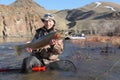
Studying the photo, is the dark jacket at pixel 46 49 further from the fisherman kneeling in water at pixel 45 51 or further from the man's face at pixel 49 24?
the man's face at pixel 49 24

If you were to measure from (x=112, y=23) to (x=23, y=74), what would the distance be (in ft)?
455

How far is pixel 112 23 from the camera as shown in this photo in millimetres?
150125

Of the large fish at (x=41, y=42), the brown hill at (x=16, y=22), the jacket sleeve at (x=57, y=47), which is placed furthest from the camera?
the brown hill at (x=16, y=22)

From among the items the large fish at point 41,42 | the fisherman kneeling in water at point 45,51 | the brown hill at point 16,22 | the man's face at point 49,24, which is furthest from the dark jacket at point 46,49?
the brown hill at point 16,22

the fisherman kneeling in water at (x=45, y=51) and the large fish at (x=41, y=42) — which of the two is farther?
the fisherman kneeling in water at (x=45, y=51)

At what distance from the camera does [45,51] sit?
13.8m

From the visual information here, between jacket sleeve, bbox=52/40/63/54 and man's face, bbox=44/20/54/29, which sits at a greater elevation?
man's face, bbox=44/20/54/29

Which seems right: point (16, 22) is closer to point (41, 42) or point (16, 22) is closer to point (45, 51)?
point (45, 51)

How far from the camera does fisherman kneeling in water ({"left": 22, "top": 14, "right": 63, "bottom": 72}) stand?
13199 mm

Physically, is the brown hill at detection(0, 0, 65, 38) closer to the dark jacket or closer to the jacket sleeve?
the dark jacket

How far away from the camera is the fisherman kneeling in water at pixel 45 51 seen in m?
13.2

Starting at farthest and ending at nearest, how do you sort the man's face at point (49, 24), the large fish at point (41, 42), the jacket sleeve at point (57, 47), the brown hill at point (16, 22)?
the brown hill at point (16, 22)
the man's face at point (49, 24)
the jacket sleeve at point (57, 47)
the large fish at point (41, 42)

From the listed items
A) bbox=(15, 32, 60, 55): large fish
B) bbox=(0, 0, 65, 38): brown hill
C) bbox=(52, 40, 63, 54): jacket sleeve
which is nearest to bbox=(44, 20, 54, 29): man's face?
bbox=(52, 40, 63, 54): jacket sleeve

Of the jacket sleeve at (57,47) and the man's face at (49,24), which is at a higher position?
the man's face at (49,24)
